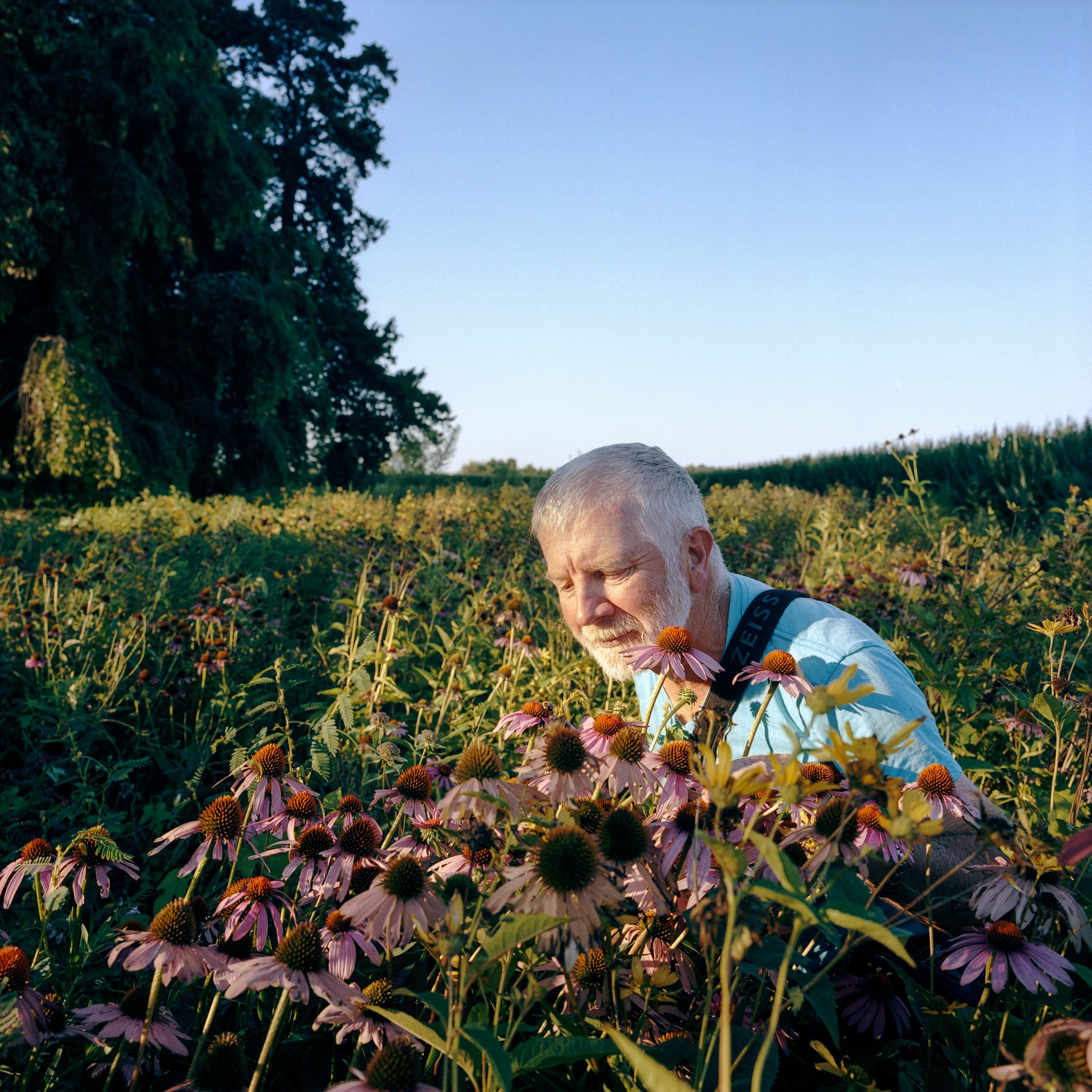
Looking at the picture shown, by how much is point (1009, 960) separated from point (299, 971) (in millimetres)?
870

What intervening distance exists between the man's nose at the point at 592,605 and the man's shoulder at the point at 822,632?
474 mm

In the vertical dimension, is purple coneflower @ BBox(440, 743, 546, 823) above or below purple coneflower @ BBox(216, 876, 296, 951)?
above

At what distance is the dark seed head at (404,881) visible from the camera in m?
0.83

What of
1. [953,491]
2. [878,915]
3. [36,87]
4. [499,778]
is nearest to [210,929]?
[499,778]

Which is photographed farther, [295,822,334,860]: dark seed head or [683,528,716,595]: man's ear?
[683,528,716,595]: man's ear

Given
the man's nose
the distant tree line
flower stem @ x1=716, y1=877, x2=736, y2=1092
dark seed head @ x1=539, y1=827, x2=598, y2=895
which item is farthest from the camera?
the distant tree line

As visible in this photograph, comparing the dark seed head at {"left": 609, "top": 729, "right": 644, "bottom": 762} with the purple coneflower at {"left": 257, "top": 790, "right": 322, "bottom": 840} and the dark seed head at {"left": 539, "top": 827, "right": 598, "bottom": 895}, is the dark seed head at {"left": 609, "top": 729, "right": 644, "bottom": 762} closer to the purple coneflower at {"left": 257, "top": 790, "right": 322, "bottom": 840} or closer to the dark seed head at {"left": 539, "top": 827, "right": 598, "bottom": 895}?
the dark seed head at {"left": 539, "top": 827, "right": 598, "bottom": 895}

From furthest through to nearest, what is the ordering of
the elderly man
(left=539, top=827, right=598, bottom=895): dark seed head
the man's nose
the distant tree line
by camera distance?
the distant tree line, the man's nose, the elderly man, (left=539, top=827, right=598, bottom=895): dark seed head

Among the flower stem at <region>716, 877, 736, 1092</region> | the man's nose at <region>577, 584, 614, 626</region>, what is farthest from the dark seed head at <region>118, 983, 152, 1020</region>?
the man's nose at <region>577, 584, 614, 626</region>

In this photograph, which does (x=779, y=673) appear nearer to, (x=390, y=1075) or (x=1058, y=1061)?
(x=1058, y=1061)

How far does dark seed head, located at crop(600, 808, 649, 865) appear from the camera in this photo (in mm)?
745

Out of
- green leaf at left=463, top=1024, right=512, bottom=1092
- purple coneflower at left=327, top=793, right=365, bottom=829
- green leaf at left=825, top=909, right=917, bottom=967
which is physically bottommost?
purple coneflower at left=327, top=793, right=365, bottom=829

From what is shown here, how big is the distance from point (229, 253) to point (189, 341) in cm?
319

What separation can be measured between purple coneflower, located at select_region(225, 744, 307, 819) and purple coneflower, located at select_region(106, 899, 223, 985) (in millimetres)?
211
